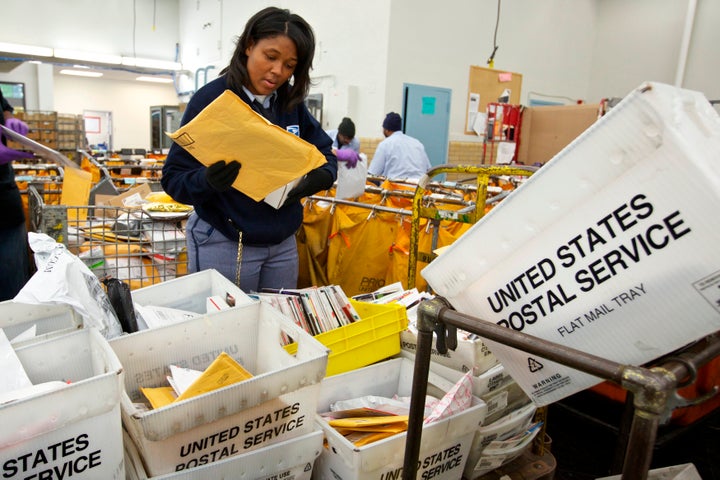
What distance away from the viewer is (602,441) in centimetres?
256

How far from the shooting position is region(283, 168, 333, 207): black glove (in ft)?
5.55

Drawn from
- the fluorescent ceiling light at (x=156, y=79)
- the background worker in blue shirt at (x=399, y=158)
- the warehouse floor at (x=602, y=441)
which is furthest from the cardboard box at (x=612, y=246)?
the fluorescent ceiling light at (x=156, y=79)

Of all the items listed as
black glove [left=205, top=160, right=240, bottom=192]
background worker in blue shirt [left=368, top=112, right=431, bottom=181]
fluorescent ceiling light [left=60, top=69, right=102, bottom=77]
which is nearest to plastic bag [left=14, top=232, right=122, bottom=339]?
black glove [left=205, top=160, right=240, bottom=192]

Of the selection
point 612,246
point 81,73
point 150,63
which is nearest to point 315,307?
point 612,246

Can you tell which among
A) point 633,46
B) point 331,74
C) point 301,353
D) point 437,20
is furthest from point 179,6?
point 301,353

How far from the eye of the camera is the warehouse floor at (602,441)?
2295 millimetres

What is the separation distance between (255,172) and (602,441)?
2.26 meters

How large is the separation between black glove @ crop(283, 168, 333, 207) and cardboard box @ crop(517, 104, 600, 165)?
14.0ft

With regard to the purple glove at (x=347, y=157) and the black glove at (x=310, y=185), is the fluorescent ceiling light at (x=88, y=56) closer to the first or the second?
the purple glove at (x=347, y=157)

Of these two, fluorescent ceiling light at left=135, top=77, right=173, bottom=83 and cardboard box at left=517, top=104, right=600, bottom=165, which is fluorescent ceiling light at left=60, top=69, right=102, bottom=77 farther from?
cardboard box at left=517, top=104, right=600, bottom=165

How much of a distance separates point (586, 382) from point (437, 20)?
6991 mm

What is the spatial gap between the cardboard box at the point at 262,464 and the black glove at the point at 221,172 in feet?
2.30

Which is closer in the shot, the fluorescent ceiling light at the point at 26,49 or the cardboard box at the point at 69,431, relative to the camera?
the cardboard box at the point at 69,431

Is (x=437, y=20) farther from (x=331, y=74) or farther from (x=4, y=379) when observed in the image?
(x=4, y=379)
